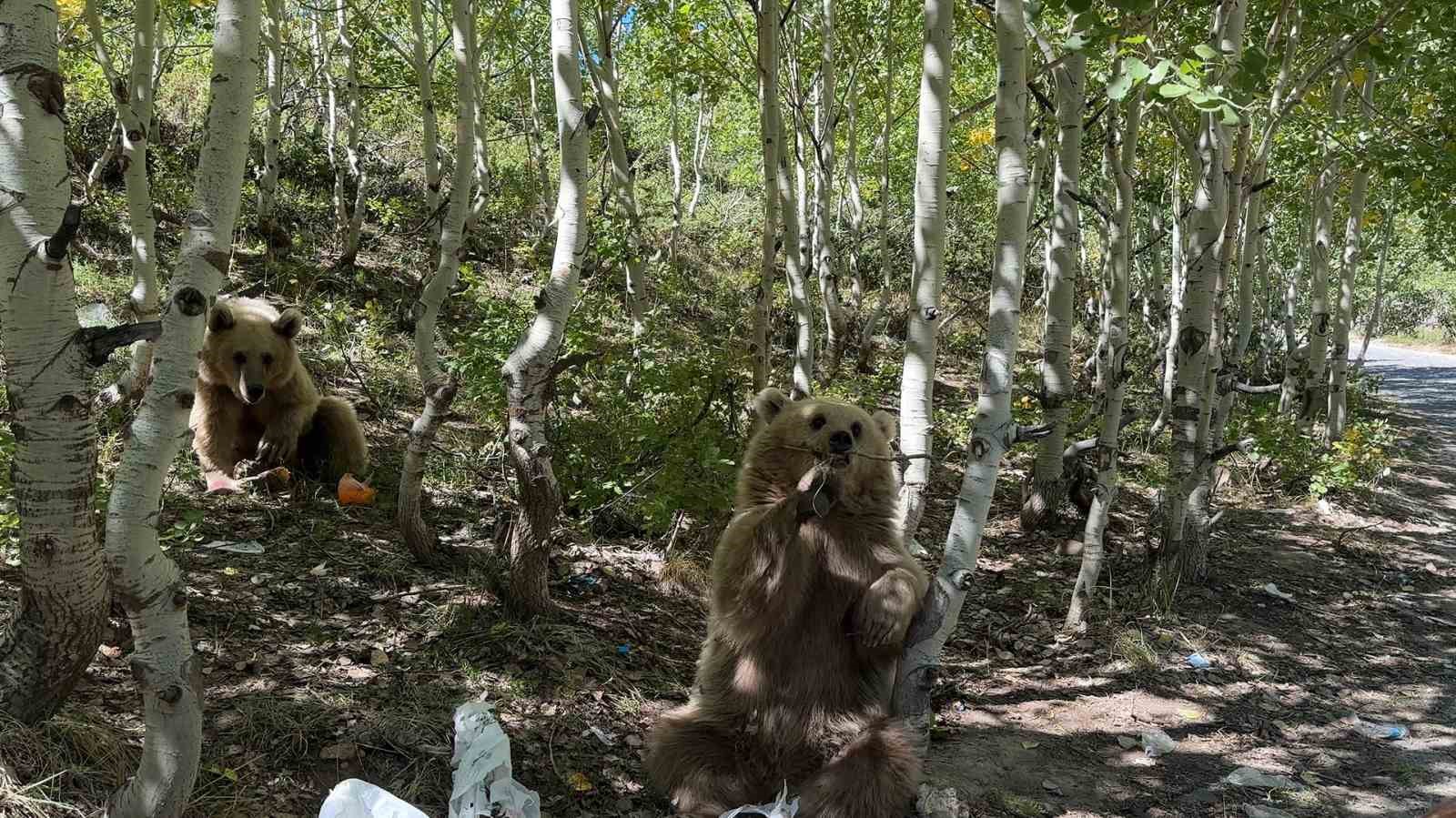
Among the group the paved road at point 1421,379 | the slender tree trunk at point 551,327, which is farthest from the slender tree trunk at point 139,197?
the paved road at point 1421,379

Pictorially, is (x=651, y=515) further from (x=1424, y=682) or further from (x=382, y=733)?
(x=1424, y=682)

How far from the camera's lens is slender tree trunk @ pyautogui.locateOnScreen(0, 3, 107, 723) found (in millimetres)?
2631

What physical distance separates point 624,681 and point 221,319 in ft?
12.0

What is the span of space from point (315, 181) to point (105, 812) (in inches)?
551

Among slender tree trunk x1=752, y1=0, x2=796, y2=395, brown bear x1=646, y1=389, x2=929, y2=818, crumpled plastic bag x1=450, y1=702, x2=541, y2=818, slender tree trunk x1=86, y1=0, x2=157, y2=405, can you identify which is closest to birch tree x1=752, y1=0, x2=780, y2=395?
slender tree trunk x1=752, y1=0, x2=796, y2=395

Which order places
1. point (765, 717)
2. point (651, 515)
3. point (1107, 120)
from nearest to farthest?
1. point (765, 717)
2. point (651, 515)
3. point (1107, 120)

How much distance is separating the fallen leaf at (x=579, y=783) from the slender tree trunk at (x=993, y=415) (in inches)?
51.5

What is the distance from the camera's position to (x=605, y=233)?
22.3 ft

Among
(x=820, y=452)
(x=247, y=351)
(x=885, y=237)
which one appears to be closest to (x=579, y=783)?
(x=820, y=452)

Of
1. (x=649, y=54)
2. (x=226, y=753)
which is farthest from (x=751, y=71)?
(x=226, y=753)

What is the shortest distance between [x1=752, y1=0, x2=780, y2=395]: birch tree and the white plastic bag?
431cm

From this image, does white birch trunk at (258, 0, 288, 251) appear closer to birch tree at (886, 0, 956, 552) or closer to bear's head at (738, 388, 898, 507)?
birch tree at (886, 0, 956, 552)

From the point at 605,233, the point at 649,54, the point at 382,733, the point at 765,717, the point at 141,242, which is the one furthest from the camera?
the point at 649,54

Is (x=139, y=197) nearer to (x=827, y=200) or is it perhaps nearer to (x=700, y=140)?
(x=827, y=200)
